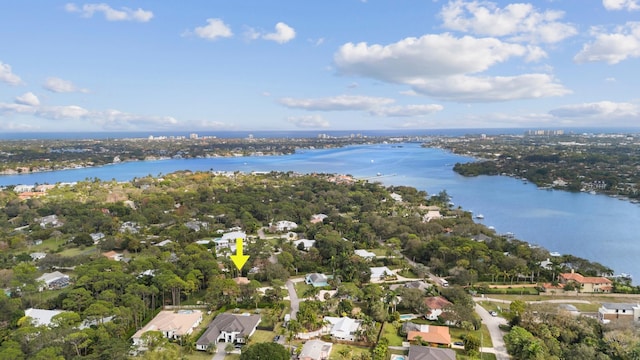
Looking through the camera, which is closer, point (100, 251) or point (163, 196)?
point (100, 251)

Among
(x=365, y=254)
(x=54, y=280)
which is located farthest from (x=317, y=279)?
(x=54, y=280)

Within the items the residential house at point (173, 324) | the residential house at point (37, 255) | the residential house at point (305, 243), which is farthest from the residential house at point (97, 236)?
the residential house at point (173, 324)

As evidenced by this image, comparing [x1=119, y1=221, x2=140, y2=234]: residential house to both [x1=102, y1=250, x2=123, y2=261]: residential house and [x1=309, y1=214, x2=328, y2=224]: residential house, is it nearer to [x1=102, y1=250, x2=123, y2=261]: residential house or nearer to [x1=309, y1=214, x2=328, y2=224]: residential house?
[x1=102, y1=250, x2=123, y2=261]: residential house

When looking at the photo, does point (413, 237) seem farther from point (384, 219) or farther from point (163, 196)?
point (163, 196)

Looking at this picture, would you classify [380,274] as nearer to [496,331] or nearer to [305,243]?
[496,331]

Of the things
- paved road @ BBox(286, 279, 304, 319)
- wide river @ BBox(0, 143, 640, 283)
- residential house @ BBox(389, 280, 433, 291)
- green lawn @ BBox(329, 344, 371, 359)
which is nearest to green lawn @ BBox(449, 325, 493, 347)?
residential house @ BBox(389, 280, 433, 291)

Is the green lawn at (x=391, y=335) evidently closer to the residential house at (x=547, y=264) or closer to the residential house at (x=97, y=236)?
the residential house at (x=547, y=264)

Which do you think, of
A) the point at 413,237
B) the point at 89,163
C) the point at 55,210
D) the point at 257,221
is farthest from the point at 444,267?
the point at 89,163
